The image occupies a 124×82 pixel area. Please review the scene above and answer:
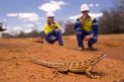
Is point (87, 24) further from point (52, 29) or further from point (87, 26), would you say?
point (52, 29)

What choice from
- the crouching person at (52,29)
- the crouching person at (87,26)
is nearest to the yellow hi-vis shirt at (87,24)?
the crouching person at (87,26)

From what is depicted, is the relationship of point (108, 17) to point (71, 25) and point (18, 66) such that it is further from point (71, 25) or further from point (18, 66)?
point (18, 66)

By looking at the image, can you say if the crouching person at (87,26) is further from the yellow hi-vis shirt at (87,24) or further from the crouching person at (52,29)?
the crouching person at (52,29)

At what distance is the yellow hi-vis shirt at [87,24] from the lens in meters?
14.6

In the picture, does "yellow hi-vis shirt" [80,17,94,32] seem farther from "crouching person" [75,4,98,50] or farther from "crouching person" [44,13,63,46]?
"crouching person" [44,13,63,46]

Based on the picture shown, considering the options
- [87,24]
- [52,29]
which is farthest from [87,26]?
[52,29]

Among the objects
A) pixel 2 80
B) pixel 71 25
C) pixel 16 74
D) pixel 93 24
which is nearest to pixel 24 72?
pixel 16 74

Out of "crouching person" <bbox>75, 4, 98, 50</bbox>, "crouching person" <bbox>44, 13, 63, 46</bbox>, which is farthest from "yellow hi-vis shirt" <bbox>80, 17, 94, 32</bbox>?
"crouching person" <bbox>44, 13, 63, 46</bbox>

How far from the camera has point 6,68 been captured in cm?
758

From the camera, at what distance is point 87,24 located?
577 inches

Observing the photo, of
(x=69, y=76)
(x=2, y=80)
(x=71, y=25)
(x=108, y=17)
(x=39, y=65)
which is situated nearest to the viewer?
(x=2, y=80)

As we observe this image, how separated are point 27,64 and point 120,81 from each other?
2074 millimetres

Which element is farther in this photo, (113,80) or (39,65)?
(39,65)

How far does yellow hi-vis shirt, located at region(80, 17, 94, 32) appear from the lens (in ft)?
47.8
